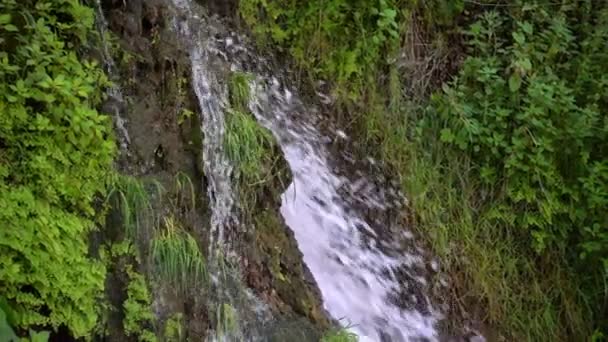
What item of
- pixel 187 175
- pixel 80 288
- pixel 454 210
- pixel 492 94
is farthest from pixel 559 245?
pixel 80 288

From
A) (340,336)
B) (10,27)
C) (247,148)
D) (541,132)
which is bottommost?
(340,336)

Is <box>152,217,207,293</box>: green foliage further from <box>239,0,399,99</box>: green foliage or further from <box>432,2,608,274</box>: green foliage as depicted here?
<box>432,2,608,274</box>: green foliage

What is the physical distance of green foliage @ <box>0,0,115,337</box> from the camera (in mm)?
2549

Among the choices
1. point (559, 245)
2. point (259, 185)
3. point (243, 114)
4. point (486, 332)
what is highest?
point (243, 114)

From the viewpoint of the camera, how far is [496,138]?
467cm

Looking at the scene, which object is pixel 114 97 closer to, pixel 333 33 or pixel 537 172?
pixel 333 33

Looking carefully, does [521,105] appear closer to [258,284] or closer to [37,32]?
[258,284]

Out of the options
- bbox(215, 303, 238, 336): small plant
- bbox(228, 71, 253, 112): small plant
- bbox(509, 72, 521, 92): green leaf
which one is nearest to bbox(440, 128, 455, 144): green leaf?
bbox(509, 72, 521, 92): green leaf

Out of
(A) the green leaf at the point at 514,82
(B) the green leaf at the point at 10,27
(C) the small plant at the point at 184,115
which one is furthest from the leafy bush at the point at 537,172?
(B) the green leaf at the point at 10,27

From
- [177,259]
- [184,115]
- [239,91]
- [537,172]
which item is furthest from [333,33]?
[177,259]

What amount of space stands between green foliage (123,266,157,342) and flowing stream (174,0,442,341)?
574 millimetres

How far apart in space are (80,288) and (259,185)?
4.05 feet

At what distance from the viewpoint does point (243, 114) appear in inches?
151

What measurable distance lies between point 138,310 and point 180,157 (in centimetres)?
80
